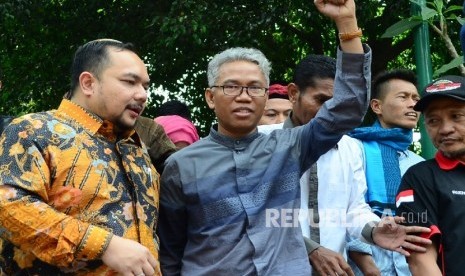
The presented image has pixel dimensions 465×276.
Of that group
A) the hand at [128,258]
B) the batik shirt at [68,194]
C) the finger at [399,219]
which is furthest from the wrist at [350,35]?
the hand at [128,258]

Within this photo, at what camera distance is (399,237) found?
127 inches

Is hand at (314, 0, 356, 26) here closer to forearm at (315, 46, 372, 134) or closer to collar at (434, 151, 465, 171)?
forearm at (315, 46, 372, 134)

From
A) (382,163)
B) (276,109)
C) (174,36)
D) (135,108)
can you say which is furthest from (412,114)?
(174,36)

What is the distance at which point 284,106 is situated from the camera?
5348 mm

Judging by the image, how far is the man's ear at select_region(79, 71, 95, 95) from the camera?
125 inches

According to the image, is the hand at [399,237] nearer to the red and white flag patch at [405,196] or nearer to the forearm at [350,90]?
the red and white flag patch at [405,196]

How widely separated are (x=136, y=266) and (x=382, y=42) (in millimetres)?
10528

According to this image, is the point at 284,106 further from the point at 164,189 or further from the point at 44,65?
the point at 44,65

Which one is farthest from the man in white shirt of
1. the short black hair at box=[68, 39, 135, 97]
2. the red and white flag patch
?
the short black hair at box=[68, 39, 135, 97]

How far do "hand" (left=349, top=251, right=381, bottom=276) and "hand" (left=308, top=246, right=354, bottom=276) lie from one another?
0.62m

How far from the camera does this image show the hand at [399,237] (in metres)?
3.20

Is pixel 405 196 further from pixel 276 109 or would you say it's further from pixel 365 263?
pixel 276 109

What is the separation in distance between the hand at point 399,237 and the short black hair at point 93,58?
128 cm

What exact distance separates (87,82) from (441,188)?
61.2 inches
